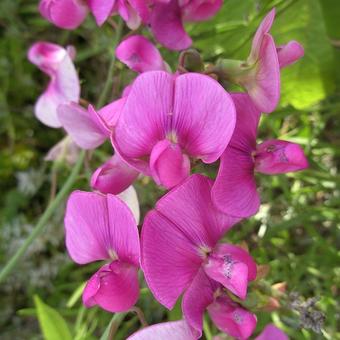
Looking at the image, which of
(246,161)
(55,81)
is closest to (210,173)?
(246,161)

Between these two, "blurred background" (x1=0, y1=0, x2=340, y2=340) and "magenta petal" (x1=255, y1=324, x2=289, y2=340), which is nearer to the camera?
"magenta petal" (x1=255, y1=324, x2=289, y2=340)

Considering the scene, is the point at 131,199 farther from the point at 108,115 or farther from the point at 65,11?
the point at 65,11

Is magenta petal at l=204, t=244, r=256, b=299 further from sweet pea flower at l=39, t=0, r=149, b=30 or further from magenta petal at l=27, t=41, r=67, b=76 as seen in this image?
magenta petal at l=27, t=41, r=67, b=76

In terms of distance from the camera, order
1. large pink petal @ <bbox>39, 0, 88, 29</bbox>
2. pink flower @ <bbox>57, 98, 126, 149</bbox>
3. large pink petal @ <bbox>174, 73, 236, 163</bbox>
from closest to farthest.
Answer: large pink petal @ <bbox>174, 73, 236, 163</bbox> < pink flower @ <bbox>57, 98, 126, 149</bbox> < large pink petal @ <bbox>39, 0, 88, 29</bbox>

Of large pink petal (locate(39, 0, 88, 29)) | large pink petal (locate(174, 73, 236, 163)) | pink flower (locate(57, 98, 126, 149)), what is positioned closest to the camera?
large pink petal (locate(174, 73, 236, 163))

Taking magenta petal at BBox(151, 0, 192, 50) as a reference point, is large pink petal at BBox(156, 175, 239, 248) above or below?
below

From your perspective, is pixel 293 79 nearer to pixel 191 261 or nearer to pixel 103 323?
pixel 191 261

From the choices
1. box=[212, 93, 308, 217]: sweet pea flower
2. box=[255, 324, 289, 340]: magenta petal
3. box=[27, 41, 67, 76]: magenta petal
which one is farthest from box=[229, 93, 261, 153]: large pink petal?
box=[27, 41, 67, 76]: magenta petal
